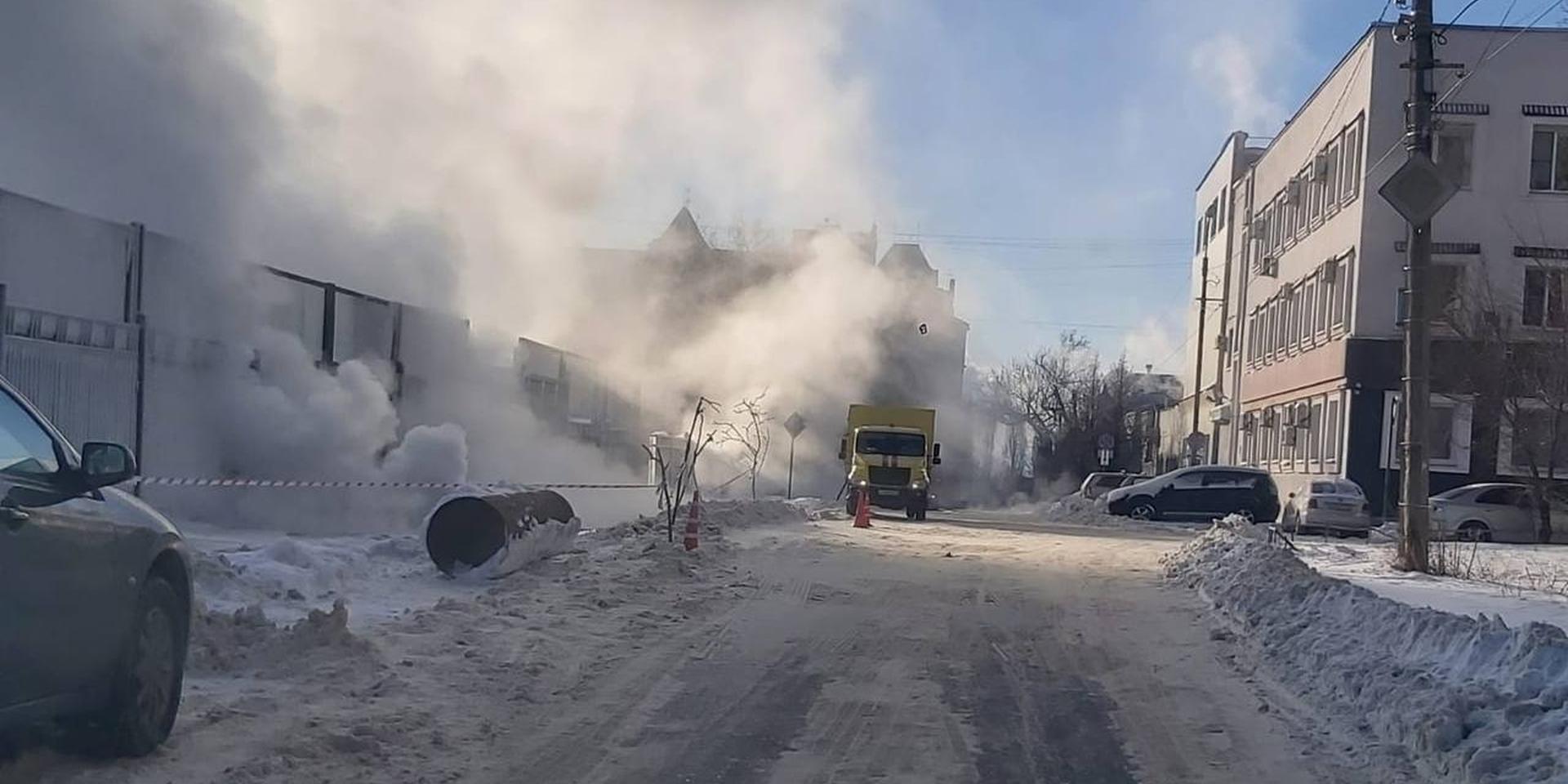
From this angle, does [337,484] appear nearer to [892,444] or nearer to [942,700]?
[942,700]

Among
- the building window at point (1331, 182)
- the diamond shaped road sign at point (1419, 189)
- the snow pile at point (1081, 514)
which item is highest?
the building window at point (1331, 182)

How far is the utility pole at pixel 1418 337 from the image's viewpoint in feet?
49.3

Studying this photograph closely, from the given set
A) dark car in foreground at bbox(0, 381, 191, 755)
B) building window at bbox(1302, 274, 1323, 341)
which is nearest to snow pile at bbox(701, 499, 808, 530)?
dark car in foreground at bbox(0, 381, 191, 755)

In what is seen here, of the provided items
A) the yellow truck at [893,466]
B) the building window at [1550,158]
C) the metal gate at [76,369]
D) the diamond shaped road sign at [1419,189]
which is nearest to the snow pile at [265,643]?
the metal gate at [76,369]

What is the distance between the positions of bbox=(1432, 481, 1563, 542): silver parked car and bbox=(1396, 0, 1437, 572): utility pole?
46.4 feet

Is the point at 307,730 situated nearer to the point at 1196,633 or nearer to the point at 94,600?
the point at 94,600

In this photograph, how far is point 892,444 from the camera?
107 feet

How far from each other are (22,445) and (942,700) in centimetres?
503

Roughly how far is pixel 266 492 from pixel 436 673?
10.6 metres

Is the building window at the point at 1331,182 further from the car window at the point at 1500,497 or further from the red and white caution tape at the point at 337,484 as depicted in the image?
the red and white caution tape at the point at 337,484

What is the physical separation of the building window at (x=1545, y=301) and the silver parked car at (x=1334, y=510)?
16.3 feet

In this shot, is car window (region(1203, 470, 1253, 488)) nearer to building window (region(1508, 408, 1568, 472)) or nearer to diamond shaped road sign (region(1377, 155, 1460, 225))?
building window (region(1508, 408, 1568, 472))

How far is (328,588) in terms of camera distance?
11.4 m

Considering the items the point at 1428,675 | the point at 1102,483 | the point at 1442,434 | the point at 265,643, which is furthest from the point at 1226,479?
the point at 265,643
